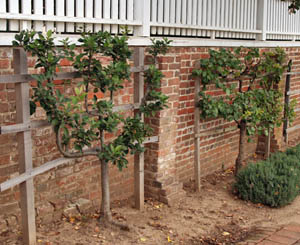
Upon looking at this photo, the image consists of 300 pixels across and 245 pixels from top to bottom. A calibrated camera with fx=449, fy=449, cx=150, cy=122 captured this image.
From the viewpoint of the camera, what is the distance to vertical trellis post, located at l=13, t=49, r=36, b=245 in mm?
3780

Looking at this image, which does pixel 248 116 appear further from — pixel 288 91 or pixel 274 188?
pixel 288 91

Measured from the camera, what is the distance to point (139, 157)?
17.2 ft

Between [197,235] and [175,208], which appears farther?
[175,208]

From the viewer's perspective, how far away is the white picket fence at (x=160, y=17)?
164 inches

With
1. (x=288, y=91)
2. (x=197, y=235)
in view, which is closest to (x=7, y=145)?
(x=197, y=235)

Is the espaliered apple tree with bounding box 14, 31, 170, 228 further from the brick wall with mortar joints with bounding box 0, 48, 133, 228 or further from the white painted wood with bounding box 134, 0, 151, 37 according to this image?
the white painted wood with bounding box 134, 0, 151, 37

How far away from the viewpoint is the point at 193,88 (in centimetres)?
643

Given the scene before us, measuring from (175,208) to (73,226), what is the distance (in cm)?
144

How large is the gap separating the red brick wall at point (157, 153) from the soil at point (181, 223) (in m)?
0.23

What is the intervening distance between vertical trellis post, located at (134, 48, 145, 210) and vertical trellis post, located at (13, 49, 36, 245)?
1493 millimetres

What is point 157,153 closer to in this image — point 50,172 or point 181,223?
point 181,223

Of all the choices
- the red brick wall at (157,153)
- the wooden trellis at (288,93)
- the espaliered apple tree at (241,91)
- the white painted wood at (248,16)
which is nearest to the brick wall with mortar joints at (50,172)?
the red brick wall at (157,153)

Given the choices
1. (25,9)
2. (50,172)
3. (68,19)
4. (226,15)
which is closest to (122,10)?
(68,19)

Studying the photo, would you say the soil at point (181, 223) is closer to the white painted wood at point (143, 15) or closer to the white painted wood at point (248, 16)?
the white painted wood at point (143, 15)
